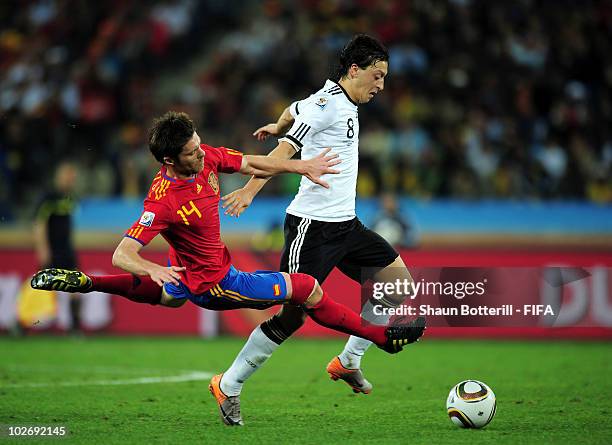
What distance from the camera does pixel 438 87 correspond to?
17812mm

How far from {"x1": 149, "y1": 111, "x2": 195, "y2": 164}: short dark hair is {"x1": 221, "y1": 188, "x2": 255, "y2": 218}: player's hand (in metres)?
0.50

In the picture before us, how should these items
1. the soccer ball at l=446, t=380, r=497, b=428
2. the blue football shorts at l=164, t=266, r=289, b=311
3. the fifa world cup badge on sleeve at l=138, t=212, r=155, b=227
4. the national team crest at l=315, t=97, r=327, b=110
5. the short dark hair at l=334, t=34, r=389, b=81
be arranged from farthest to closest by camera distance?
the short dark hair at l=334, t=34, r=389, b=81
the national team crest at l=315, t=97, r=327, b=110
the blue football shorts at l=164, t=266, r=289, b=311
the soccer ball at l=446, t=380, r=497, b=428
the fifa world cup badge on sleeve at l=138, t=212, r=155, b=227

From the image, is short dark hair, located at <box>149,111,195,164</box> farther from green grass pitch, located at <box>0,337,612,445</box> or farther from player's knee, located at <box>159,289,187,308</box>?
green grass pitch, located at <box>0,337,612,445</box>

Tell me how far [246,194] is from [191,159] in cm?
51

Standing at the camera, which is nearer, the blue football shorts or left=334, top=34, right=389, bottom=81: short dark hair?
the blue football shorts

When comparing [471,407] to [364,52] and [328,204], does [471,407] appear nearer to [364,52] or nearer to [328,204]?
[328,204]

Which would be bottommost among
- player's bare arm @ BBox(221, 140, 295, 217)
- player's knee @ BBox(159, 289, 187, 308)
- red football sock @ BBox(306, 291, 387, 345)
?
red football sock @ BBox(306, 291, 387, 345)

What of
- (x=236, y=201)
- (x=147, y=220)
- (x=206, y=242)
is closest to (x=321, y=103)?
(x=236, y=201)

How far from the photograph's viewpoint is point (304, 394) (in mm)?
8742

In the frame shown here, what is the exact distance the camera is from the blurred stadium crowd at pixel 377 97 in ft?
54.8

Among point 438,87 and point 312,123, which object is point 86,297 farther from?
point 312,123

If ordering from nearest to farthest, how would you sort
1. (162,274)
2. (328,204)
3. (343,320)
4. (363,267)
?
(162,274), (343,320), (328,204), (363,267)

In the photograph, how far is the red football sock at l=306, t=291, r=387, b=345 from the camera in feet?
22.6

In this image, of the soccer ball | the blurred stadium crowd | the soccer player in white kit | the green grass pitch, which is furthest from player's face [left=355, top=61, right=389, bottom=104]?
the blurred stadium crowd
